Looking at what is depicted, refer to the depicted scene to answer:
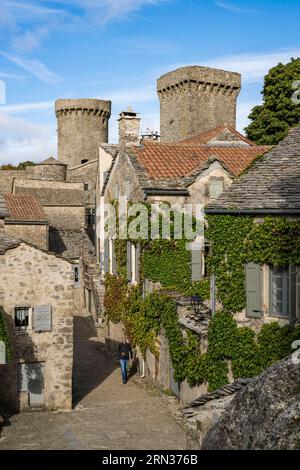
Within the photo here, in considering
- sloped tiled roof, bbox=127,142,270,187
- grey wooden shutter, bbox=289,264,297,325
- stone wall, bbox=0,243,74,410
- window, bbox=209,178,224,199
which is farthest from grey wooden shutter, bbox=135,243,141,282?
grey wooden shutter, bbox=289,264,297,325

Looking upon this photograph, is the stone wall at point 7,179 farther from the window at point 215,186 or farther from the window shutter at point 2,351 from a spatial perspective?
the window shutter at point 2,351

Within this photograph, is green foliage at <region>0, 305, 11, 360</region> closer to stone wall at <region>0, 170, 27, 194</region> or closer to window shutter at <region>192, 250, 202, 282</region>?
window shutter at <region>192, 250, 202, 282</region>

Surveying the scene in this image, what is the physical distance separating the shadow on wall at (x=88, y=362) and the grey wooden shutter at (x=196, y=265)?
6.71 m

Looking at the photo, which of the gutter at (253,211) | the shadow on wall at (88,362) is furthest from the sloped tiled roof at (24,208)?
the gutter at (253,211)

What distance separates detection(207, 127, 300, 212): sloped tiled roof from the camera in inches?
592

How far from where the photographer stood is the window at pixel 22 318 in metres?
20.7

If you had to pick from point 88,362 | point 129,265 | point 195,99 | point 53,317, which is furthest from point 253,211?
point 195,99

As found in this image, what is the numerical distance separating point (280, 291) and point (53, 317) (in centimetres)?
964

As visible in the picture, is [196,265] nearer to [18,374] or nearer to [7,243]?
[7,243]

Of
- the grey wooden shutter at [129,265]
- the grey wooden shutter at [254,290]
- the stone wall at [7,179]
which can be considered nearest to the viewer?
the grey wooden shutter at [254,290]

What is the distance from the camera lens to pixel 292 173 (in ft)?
53.3

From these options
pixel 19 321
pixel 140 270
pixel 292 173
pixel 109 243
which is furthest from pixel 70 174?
pixel 292 173

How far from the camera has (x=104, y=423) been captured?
19578 millimetres

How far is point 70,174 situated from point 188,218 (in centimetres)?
4399
